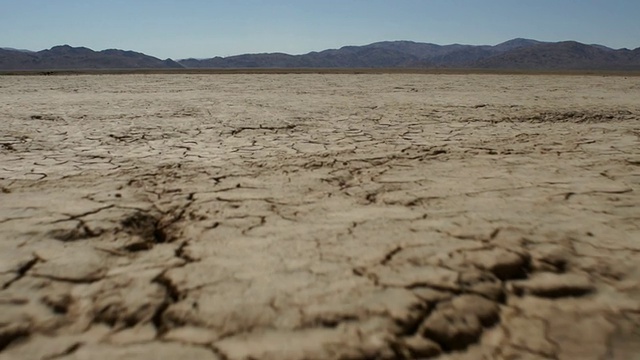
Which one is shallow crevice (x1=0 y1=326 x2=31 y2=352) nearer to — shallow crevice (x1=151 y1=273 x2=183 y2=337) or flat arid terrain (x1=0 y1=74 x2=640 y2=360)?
flat arid terrain (x1=0 y1=74 x2=640 y2=360)

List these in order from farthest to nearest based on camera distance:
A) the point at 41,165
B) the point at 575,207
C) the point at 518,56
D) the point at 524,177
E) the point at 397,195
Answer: the point at 518,56 → the point at 41,165 → the point at 524,177 → the point at 397,195 → the point at 575,207

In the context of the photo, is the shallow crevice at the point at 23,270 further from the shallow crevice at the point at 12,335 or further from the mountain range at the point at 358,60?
the mountain range at the point at 358,60

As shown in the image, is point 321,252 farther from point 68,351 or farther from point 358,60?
point 358,60

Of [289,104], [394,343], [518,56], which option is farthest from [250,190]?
[518,56]

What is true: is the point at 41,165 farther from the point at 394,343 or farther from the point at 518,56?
the point at 518,56

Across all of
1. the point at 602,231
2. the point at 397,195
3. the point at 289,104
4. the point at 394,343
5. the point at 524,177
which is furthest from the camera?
the point at 289,104

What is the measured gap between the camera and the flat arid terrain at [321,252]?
0.86m

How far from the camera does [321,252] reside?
4.01 feet

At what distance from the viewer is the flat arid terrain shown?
859mm

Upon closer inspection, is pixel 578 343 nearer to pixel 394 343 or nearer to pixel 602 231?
pixel 394 343

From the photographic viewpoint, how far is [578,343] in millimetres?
837

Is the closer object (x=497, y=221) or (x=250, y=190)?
(x=497, y=221)

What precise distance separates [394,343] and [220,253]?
59 cm

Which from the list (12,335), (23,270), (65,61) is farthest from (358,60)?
(12,335)
